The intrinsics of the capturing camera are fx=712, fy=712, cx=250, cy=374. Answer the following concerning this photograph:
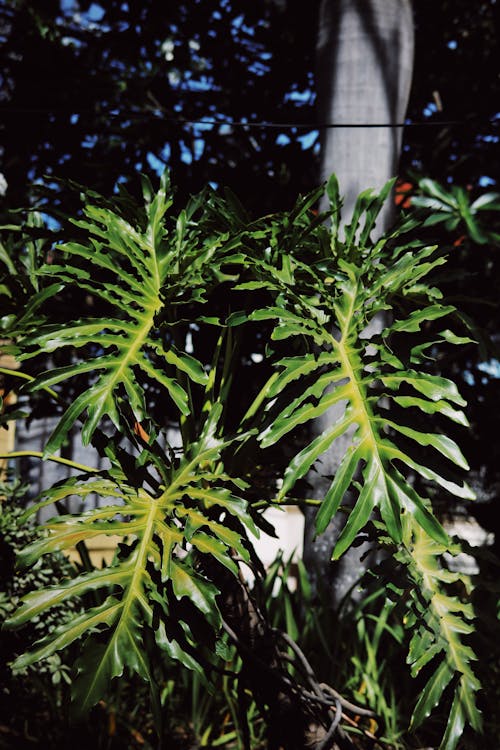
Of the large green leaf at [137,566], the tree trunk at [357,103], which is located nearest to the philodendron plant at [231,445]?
the large green leaf at [137,566]

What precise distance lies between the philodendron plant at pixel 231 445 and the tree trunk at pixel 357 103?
0.70 m

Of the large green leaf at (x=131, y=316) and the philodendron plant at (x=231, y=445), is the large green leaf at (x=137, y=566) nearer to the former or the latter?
the philodendron plant at (x=231, y=445)

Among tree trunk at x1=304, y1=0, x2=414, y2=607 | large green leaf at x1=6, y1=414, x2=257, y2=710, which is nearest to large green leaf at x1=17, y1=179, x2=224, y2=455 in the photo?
large green leaf at x1=6, y1=414, x2=257, y2=710

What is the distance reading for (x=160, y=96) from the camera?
4496mm

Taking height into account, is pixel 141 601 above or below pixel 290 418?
below

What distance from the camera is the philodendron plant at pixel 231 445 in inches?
61.6

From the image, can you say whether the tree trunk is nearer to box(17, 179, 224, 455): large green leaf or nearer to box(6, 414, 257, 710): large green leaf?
box(17, 179, 224, 455): large green leaf

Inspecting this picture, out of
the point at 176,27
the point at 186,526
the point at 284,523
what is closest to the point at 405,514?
the point at 186,526

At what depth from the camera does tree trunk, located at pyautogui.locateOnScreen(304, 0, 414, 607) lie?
2.94 meters

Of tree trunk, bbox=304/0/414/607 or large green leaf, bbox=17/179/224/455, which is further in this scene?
tree trunk, bbox=304/0/414/607

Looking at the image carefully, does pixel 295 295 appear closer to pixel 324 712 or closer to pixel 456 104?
pixel 324 712

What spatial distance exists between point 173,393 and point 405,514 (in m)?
0.73

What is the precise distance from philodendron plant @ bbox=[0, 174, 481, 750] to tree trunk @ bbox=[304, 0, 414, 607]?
70cm

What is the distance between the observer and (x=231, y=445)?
2.04 meters
